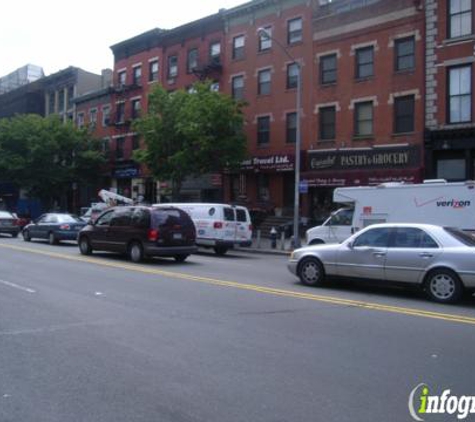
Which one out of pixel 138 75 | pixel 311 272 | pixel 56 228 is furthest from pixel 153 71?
pixel 311 272

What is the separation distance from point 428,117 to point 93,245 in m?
16.4

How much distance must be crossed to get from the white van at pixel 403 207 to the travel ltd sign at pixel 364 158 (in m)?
8.27

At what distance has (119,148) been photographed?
44562mm

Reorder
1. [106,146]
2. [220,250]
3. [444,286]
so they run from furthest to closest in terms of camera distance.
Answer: [106,146] < [220,250] < [444,286]

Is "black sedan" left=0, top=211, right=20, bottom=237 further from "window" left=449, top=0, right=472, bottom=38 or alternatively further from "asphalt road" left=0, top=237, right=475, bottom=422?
"window" left=449, top=0, right=472, bottom=38

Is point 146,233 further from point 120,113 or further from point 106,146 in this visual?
point 106,146

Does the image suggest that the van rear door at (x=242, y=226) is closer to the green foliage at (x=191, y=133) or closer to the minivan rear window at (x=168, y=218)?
the minivan rear window at (x=168, y=218)

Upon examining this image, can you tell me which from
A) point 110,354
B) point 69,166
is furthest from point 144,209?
point 69,166

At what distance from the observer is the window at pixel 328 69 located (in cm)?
2998

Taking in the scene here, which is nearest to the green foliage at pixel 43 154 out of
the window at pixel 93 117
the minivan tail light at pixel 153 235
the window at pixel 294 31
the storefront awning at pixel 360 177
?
the window at pixel 93 117

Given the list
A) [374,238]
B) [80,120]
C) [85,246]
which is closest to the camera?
[374,238]

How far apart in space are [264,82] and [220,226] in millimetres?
14182

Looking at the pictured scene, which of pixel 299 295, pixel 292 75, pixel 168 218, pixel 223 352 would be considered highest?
pixel 292 75

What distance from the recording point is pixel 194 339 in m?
7.11
